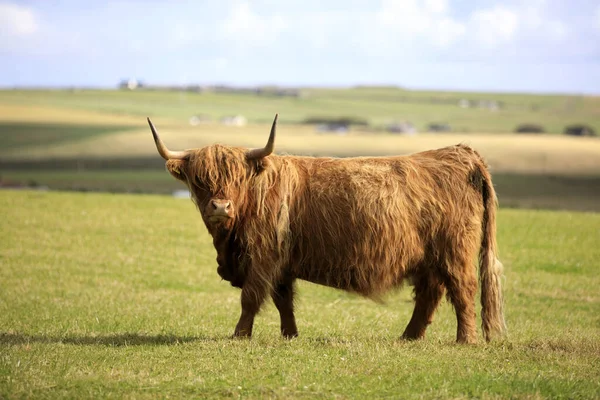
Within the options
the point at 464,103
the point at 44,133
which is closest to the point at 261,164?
the point at 44,133

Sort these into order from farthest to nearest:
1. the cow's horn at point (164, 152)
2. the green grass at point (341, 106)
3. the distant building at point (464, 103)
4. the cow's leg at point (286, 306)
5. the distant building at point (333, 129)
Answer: the distant building at point (464, 103) < the green grass at point (341, 106) < the distant building at point (333, 129) < the cow's leg at point (286, 306) < the cow's horn at point (164, 152)

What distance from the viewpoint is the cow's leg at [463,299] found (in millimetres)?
9344

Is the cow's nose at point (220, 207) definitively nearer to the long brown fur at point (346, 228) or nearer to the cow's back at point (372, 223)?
the long brown fur at point (346, 228)

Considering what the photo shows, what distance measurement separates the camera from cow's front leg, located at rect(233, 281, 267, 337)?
29.7 ft

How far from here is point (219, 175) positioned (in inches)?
351

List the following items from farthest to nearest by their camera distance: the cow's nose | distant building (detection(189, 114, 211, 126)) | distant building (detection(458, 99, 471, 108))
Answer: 1. distant building (detection(458, 99, 471, 108))
2. distant building (detection(189, 114, 211, 126))
3. the cow's nose

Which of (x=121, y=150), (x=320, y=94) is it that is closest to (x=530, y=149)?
(x=121, y=150)

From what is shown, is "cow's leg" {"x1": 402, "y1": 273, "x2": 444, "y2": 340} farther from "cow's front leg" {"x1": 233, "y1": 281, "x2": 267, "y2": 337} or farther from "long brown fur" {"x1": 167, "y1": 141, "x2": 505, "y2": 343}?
"cow's front leg" {"x1": 233, "y1": 281, "x2": 267, "y2": 337}

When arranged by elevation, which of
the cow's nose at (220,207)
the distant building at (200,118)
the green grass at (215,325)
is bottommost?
the distant building at (200,118)

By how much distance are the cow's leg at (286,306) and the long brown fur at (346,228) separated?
0.01m

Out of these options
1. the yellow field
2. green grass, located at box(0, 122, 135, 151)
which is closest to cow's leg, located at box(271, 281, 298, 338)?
the yellow field

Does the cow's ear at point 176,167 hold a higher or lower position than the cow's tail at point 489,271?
higher

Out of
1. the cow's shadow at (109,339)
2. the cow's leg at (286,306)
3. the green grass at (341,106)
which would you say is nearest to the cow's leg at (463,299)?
the cow's leg at (286,306)

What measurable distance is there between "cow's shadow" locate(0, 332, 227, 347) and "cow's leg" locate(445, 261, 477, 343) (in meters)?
2.52
